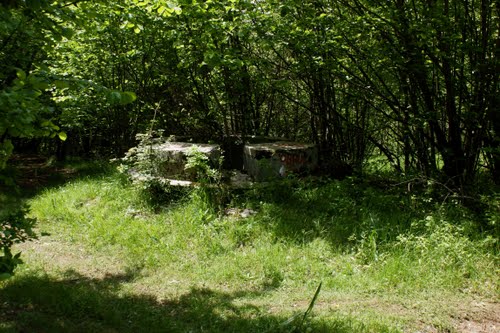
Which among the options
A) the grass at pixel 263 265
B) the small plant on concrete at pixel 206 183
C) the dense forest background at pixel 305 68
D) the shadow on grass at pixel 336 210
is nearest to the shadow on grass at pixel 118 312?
the grass at pixel 263 265

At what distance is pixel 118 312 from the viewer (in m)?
4.82

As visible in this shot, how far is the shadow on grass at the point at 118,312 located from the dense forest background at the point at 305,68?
87.3 inches

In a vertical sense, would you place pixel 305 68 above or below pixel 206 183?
above

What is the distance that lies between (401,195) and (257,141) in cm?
328

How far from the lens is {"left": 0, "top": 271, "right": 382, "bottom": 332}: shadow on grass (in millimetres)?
4348

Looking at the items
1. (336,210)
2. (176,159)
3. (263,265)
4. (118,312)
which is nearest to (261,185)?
(336,210)

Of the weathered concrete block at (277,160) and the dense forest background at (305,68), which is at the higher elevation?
the dense forest background at (305,68)

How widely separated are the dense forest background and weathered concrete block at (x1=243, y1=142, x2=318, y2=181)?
92cm

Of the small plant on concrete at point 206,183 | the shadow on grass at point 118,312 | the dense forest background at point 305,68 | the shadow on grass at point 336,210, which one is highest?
the dense forest background at point 305,68

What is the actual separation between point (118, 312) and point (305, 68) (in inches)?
220

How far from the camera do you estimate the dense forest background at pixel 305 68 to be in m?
7.10

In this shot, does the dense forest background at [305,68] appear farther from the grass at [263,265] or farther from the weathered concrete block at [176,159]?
the grass at [263,265]

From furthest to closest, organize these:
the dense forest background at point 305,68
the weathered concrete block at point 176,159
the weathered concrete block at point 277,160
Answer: the weathered concrete block at point 176,159 < the weathered concrete block at point 277,160 < the dense forest background at point 305,68

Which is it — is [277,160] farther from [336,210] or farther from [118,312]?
[118,312]
